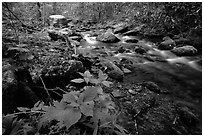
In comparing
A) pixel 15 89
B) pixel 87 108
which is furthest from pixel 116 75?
pixel 87 108

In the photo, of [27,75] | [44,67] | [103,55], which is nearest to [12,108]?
[27,75]

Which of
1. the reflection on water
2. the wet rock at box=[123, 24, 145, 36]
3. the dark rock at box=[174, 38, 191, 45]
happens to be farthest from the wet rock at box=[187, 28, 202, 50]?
the wet rock at box=[123, 24, 145, 36]

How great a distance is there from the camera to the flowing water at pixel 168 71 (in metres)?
3.59

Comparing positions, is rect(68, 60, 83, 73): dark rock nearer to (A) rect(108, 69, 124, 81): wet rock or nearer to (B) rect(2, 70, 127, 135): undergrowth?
(A) rect(108, 69, 124, 81): wet rock

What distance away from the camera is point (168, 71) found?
450cm

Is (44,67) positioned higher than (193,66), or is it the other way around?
(44,67)

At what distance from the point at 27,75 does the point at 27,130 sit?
1.12 meters

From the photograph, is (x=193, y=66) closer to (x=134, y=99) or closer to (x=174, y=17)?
(x=174, y=17)

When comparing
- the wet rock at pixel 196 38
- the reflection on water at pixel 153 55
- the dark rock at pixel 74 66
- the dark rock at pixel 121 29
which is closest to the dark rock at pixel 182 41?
the wet rock at pixel 196 38

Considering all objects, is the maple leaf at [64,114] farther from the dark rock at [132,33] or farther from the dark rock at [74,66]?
the dark rock at [132,33]

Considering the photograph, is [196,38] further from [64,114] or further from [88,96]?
[64,114]

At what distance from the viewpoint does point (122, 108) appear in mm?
2863

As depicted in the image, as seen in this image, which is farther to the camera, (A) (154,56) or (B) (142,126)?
(A) (154,56)

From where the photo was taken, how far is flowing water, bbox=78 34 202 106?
3591mm
